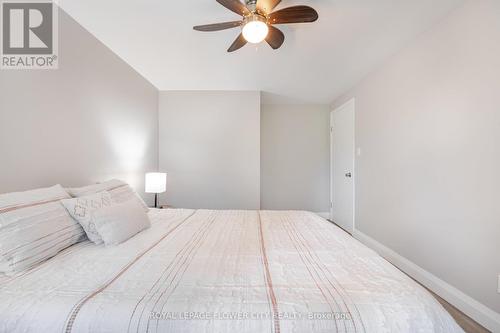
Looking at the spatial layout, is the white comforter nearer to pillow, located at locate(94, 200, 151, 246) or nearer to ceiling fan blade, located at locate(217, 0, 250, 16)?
pillow, located at locate(94, 200, 151, 246)

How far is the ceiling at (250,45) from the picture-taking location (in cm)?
172

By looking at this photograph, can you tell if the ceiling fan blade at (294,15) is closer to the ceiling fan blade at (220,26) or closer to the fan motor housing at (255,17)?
the fan motor housing at (255,17)

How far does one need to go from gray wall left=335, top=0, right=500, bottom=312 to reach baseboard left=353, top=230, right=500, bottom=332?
0.05 metres

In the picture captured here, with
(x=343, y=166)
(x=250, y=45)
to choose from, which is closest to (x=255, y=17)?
(x=250, y=45)

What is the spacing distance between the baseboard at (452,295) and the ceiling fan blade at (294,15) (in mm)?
2295

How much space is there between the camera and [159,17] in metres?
1.83

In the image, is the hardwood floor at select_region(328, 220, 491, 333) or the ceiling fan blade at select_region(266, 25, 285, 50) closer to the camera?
the hardwood floor at select_region(328, 220, 491, 333)

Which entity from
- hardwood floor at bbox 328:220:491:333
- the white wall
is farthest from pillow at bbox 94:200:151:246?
hardwood floor at bbox 328:220:491:333

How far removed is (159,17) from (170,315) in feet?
6.84

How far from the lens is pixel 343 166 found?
375cm

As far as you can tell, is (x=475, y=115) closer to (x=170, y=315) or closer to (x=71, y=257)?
(x=170, y=315)

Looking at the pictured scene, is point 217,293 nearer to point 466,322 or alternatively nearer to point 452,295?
point 466,322

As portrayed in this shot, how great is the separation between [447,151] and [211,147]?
2843 mm

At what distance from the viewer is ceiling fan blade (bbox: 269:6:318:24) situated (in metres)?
1.49
